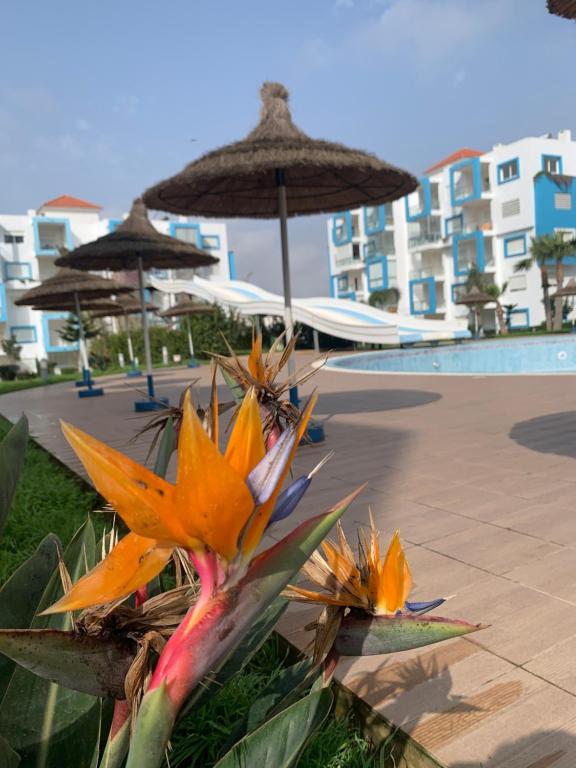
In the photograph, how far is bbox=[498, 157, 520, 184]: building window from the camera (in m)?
35.2

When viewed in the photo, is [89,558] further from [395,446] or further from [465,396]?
[465,396]

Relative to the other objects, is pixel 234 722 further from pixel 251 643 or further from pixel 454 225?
pixel 454 225

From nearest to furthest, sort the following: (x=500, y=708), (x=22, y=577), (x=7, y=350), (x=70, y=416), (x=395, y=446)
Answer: (x=22, y=577) < (x=500, y=708) < (x=395, y=446) < (x=70, y=416) < (x=7, y=350)

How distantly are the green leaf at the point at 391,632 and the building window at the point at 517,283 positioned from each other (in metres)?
37.5

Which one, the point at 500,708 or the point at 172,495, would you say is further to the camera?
the point at 500,708

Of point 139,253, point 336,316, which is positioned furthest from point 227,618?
point 336,316

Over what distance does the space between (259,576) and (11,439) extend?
0.51 m

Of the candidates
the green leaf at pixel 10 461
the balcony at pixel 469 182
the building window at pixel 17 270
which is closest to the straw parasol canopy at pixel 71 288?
the green leaf at pixel 10 461

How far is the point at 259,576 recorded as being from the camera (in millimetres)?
467

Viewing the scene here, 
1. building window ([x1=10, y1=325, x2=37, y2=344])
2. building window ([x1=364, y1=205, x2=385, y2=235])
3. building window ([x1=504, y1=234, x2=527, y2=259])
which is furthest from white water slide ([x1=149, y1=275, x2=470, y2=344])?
building window ([x1=364, y1=205, x2=385, y2=235])

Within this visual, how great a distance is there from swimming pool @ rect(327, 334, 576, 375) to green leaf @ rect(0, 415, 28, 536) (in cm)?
1590

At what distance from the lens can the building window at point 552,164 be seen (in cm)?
3509

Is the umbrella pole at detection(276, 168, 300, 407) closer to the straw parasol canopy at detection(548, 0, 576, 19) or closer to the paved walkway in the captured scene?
the paved walkway

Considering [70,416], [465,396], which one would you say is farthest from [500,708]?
[70,416]
